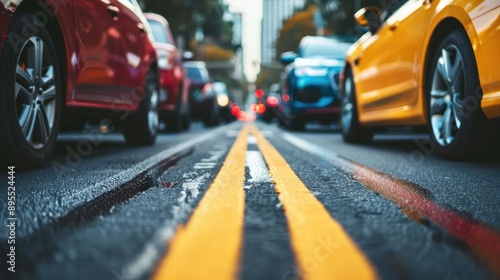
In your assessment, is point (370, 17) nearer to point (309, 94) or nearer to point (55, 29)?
point (55, 29)

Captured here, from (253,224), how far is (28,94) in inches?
87.9

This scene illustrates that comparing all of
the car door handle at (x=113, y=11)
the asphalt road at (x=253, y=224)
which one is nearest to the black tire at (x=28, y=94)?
the asphalt road at (x=253, y=224)

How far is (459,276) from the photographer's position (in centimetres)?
155

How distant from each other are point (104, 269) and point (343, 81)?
6786mm

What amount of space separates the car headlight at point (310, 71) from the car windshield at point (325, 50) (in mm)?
415

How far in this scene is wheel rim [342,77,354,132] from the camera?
7.50 metres

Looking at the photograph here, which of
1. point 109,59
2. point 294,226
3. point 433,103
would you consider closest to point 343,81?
point 433,103

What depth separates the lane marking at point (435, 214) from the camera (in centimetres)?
186

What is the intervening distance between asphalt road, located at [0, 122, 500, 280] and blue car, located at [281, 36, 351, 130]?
6.94 m

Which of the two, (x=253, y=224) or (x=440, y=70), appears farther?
(x=440, y=70)

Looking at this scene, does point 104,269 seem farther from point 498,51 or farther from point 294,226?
point 498,51

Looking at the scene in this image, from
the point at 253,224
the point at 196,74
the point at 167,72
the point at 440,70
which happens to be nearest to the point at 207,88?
the point at 196,74

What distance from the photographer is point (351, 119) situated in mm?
7445

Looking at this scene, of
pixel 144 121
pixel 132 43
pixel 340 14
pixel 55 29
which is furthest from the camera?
pixel 340 14
